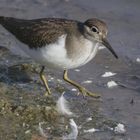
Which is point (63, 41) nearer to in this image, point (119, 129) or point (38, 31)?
point (38, 31)

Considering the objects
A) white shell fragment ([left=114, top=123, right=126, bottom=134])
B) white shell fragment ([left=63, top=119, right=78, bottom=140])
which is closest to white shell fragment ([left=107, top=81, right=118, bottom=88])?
white shell fragment ([left=114, top=123, right=126, bottom=134])

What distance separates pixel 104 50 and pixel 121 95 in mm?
1917

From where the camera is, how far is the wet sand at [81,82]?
7312 mm

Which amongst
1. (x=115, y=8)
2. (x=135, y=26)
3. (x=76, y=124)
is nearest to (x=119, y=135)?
(x=76, y=124)

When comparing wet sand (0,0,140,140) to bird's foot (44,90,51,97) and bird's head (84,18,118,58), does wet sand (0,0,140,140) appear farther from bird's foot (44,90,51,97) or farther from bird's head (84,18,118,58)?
bird's head (84,18,118,58)

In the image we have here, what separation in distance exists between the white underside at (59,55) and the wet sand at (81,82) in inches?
20.7

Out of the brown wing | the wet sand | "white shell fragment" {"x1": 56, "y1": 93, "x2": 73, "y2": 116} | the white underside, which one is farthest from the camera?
the brown wing

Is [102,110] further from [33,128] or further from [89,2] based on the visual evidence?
[89,2]

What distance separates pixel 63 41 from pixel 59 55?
0.72 feet

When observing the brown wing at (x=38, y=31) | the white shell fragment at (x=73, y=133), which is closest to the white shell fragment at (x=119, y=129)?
the white shell fragment at (x=73, y=133)

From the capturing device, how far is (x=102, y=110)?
8.07 m

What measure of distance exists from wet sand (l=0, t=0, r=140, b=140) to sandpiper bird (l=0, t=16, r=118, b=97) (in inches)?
14.2

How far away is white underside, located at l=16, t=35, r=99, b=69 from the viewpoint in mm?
7914

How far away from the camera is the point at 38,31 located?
8297mm
